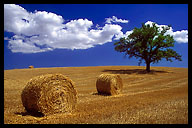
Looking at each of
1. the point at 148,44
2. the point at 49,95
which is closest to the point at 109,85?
the point at 49,95

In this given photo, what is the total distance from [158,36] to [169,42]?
2.22 m

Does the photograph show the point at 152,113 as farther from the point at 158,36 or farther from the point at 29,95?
the point at 158,36

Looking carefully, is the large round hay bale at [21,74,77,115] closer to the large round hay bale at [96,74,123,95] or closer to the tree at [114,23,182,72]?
the large round hay bale at [96,74,123,95]

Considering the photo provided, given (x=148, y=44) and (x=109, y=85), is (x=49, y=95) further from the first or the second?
(x=148, y=44)

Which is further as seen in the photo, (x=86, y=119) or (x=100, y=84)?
(x=100, y=84)

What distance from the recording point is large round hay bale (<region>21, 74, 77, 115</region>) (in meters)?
6.39

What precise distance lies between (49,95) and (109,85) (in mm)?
5920

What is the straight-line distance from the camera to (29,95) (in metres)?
6.45

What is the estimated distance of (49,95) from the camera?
662 centimetres

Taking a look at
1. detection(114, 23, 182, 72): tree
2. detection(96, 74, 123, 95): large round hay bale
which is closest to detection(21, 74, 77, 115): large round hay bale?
detection(96, 74, 123, 95): large round hay bale

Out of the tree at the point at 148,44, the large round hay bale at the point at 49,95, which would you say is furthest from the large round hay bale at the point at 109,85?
the tree at the point at 148,44

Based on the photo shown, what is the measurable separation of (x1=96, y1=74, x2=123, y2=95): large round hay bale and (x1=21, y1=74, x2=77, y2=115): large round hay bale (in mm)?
5025

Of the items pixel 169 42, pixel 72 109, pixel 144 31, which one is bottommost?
pixel 72 109
